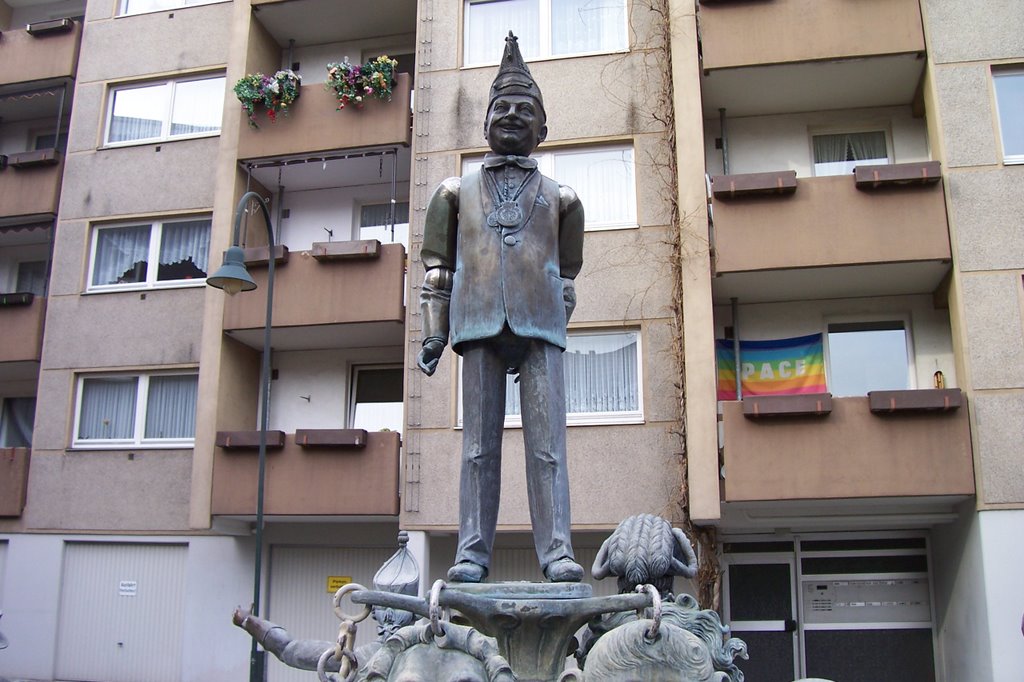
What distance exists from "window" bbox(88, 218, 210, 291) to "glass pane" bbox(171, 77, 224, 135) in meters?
1.79

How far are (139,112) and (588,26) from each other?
871cm

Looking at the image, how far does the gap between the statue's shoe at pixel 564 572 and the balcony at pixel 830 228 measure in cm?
1069

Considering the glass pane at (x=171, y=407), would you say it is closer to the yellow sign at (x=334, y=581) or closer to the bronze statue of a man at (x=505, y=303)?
the yellow sign at (x=334, y=581)

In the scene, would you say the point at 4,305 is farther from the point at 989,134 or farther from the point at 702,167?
the point at 989,134

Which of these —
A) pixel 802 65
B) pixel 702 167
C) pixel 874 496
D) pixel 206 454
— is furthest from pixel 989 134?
pixel 206 454

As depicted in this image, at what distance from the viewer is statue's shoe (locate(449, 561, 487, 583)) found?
4156mm

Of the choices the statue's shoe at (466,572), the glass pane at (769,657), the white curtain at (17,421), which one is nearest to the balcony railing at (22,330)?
the white curtain at (17,421)

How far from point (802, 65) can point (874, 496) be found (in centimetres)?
628

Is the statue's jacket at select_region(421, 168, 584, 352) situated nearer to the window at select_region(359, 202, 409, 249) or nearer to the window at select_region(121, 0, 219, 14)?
the window at select_region(359, 202, 409, 249)

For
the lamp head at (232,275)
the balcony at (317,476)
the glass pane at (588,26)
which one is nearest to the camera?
the lamp head at (232,275)

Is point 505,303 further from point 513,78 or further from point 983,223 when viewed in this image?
point 983,223

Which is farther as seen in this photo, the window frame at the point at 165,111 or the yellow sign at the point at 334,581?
the window frame at the point at 165,111

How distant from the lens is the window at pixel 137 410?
17672mm

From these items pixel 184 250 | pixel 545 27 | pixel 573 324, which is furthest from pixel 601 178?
pixel 184 250
